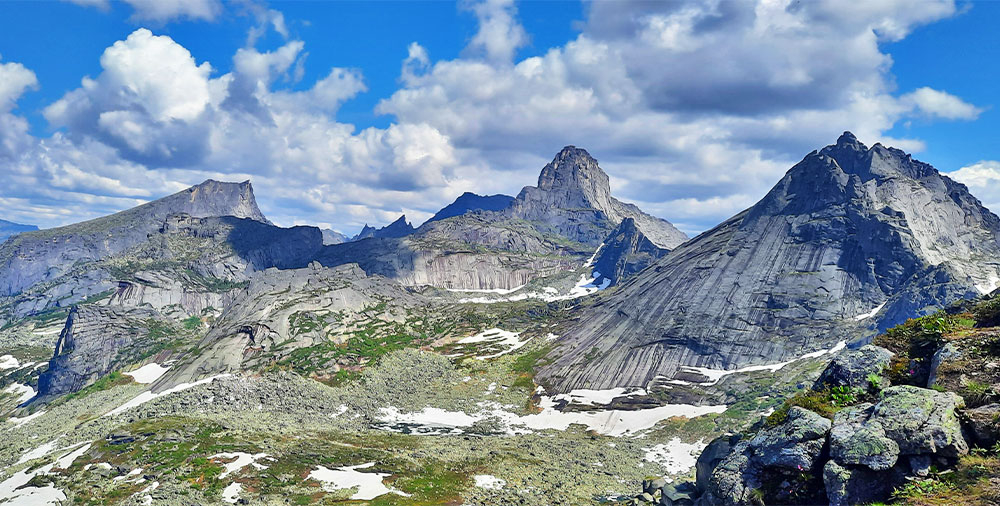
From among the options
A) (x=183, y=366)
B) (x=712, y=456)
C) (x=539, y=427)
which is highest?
(x=712, y=456)

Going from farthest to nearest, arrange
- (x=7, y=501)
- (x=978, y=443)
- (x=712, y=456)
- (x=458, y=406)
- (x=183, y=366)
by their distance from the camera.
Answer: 1. (x=183, y=366)
2. (x=458, y=406)
3. (x=7, y=501)
4. (x=712, y=456)
5. (x=978, y=443)

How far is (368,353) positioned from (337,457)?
316 feet

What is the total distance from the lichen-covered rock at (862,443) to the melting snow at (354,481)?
186 feet

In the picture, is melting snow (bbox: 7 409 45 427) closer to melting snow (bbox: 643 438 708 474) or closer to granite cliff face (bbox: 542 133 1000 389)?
granite cliff face (bbox: 542 133 1000 389)

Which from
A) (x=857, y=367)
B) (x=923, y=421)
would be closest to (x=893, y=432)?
(x=923, y=421)

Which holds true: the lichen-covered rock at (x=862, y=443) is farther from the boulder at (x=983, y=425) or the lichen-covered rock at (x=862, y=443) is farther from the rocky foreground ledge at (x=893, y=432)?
the boulder at (x=983, y=425)

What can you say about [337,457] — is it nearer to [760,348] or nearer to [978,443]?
[978,443]

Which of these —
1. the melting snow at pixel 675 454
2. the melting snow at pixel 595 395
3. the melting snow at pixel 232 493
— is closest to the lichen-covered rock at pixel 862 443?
the melting snow at pixel 232 493

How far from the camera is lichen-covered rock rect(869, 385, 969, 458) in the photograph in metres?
17.5

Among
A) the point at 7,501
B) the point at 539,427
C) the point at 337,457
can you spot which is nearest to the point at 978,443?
the point at 337,457

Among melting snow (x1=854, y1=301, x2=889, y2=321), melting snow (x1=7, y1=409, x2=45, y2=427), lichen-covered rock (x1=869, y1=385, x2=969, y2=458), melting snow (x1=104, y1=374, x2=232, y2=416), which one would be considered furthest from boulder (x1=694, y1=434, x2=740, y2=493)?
melting snow (x1=7, y1=409, x2=45, y2=427)

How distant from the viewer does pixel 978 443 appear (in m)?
17.7

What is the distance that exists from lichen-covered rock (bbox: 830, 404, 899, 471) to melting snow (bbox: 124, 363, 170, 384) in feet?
613

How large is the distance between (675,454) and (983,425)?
291 feet
